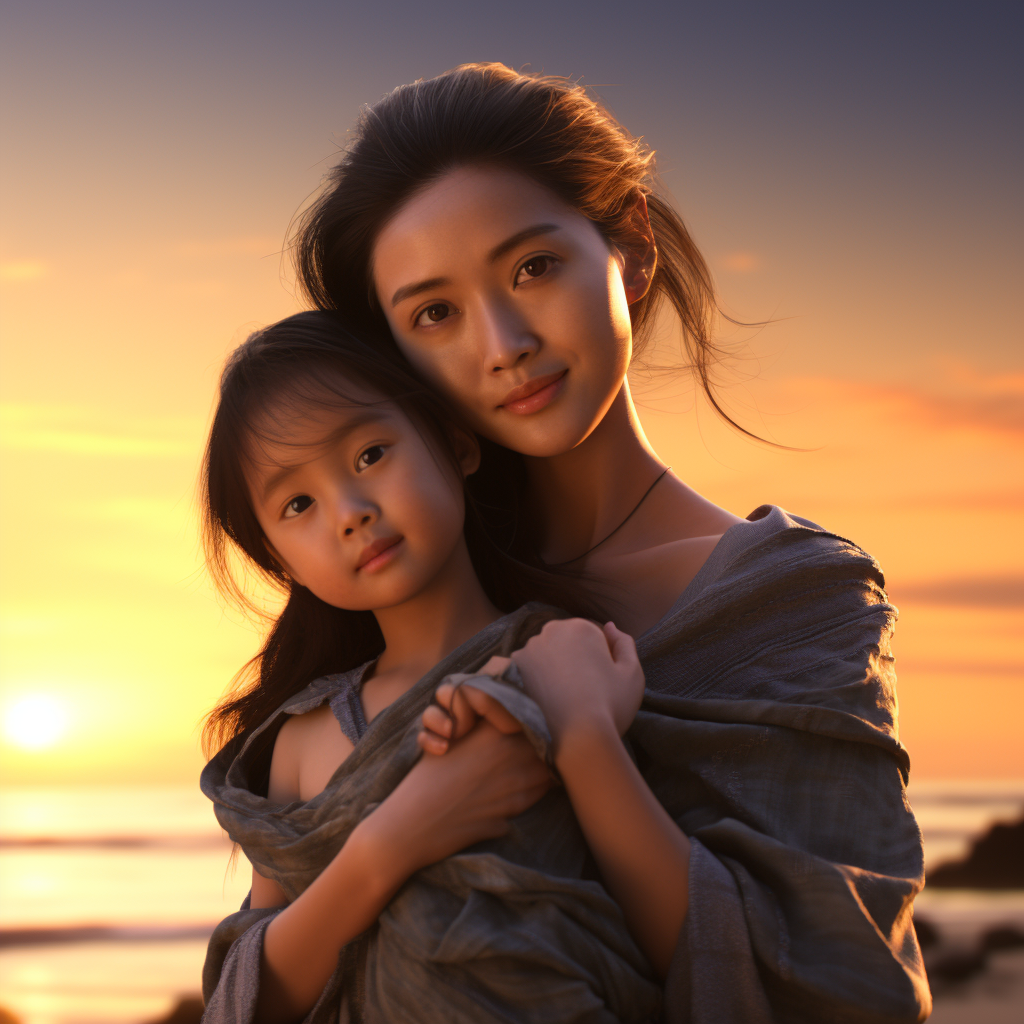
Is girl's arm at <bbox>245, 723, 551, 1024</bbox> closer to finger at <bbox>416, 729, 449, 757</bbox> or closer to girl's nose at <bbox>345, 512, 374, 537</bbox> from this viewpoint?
finger at <bbox>416, 729, 449, 757</bbox>

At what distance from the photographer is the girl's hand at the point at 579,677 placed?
1.56 metres

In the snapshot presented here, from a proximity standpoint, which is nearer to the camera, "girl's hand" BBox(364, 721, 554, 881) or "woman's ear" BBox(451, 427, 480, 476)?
"girl's hand" BBox(364, 721, 554, 881)

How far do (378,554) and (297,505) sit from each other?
195 millimetres

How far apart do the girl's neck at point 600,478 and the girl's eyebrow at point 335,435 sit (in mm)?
742

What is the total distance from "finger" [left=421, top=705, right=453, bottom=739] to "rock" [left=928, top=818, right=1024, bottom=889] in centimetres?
842

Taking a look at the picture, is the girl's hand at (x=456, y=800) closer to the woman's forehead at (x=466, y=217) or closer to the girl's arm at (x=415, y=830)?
the girl's arm at (x=415, y=830)

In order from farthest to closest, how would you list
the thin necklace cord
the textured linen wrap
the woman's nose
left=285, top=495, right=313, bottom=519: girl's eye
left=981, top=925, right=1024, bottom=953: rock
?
1. left=981, top=925, right=1024, bottom=953: rock
2. the thin necklace cord
3. the woman's nose
4. left=285, top=495, right=313, bottom=519: girl's eye
5. the textured linen wrap

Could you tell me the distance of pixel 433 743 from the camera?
159cm

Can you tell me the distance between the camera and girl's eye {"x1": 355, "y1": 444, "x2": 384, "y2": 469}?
183 centimetres


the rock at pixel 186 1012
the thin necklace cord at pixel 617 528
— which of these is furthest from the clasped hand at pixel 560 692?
the rock at pixel 186 1012

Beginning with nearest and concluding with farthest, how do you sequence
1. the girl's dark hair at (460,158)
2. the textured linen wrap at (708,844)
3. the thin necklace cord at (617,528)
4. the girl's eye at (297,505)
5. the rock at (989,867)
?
the textured linen wrap at (708,844), the girl's eye at (297,505), the girl's dark hair at (460,158), the thin necklace cord at (617,528), the rock at (989,867)

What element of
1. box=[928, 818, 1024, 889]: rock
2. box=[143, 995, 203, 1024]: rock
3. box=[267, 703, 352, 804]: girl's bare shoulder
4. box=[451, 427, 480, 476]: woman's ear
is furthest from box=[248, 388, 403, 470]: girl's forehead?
box=[928, 818, 1024, 889]: rock

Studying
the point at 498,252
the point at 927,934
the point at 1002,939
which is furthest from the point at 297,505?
the point at 1002,939

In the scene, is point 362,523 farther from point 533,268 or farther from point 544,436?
point 533,268
